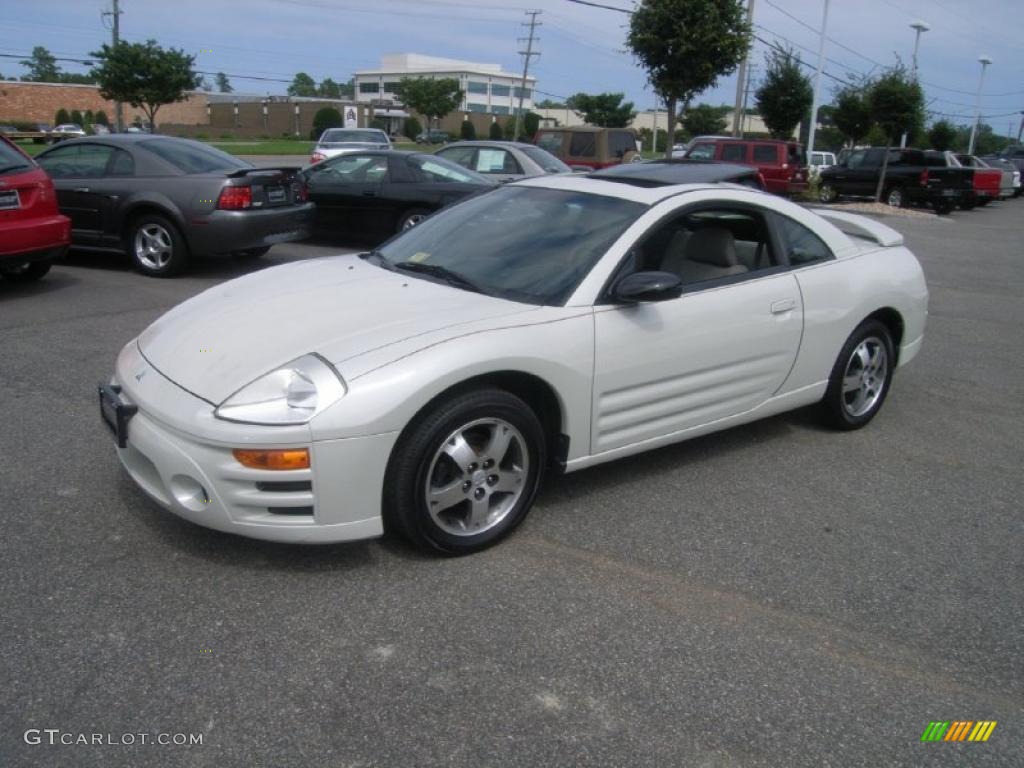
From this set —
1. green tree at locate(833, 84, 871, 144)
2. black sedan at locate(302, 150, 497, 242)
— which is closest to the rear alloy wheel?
black sedan at locate(302, 150, 497, 242)

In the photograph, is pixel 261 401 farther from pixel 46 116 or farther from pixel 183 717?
pixel 46 116

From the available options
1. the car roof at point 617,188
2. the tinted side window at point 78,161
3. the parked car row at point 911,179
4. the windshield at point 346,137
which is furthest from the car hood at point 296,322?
the parked car row at point 911,179

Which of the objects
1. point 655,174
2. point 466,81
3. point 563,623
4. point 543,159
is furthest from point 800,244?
point 466,81

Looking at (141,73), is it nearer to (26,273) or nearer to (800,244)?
(26,273)

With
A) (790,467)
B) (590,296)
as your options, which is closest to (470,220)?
(590,296)

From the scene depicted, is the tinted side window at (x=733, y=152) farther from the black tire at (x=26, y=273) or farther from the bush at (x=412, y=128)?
the bush at (x=412, y=128)

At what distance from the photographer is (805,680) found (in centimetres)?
270

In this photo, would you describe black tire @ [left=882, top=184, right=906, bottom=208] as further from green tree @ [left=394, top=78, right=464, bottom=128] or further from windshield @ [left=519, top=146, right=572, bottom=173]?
green tree @ [left=394, top=78, right=464, bottom=128]

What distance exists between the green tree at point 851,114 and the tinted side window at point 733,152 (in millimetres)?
9002

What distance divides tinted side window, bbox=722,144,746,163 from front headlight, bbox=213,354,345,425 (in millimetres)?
20673

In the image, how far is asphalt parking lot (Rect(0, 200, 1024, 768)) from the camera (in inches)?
94.5

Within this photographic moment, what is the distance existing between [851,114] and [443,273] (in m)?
30.6

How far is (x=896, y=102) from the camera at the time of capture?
2538cm

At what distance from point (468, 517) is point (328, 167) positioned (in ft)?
29.3
